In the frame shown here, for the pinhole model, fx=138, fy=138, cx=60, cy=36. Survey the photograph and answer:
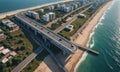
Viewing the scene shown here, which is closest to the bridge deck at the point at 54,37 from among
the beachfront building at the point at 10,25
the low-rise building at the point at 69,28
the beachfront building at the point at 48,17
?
the beachfront building at the point at 10,25

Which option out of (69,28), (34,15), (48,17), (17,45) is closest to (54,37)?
(69,28)

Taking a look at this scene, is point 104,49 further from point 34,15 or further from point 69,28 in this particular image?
point 34,15

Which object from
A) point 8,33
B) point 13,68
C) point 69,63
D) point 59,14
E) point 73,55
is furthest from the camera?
point 59,14

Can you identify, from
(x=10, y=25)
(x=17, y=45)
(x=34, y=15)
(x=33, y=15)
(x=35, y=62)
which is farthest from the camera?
(x=33, y=15)

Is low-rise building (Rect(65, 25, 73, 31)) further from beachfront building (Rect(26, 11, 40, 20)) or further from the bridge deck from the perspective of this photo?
beachfront building (Rect(26, 11, 40, 20))

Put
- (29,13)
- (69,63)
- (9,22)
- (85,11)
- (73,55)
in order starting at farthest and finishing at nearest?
(85,11) → (29,13) → (9,22) → (73,55) → (69,63)

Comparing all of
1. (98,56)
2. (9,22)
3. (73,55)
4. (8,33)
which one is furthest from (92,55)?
(9,22)

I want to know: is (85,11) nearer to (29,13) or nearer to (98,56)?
(29,13)

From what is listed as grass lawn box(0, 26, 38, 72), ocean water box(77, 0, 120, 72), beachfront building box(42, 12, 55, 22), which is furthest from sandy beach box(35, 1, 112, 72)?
beachfront building box(42, 12, 55, 22)

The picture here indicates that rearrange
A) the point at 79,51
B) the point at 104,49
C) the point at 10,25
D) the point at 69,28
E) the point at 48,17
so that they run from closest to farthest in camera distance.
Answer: the point at 79,51
the point at 104,49
the point at 10,25
the point at 69,28
the point at 48,17
